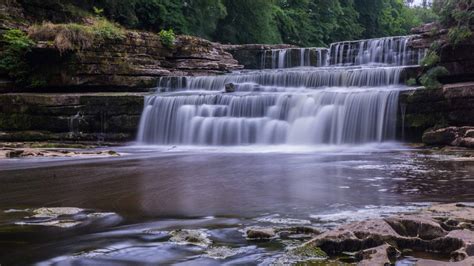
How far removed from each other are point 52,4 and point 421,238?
69.0 ft

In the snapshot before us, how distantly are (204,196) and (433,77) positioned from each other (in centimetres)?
1026

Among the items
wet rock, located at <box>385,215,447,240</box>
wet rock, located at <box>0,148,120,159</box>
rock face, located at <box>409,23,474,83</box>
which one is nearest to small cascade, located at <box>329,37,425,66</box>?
rock face, located at <box>409,23,474,83</box>

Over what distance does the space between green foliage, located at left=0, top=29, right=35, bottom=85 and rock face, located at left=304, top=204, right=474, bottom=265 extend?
16.9 metres

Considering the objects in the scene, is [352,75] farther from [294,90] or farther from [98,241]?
[98,241]

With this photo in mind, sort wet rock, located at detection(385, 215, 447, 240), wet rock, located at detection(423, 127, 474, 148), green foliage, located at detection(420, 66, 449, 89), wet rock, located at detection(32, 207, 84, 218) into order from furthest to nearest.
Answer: green foliage, located at detection(420, 66, 449, 89) → wet rock, located at detection(423, 127, 474, 148) → wet rock, located at detection(32, 207, 84, 218) → wet rock, located at detection(385, 215, 447, 240)

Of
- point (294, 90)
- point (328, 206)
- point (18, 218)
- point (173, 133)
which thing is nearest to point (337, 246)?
point (328, 206)

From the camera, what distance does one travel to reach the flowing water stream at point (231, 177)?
4.05m

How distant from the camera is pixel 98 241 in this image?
13.6 ft

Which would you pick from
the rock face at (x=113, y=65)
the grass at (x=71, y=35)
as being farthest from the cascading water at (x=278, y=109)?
the grass at (x=71, y=35)

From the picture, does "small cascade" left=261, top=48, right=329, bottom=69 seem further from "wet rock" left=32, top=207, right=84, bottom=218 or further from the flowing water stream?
"wet rock" left=32, top=207, right=84, bottom=218

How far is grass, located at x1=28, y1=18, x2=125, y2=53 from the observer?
59.3 feet

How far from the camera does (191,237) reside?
4066 mm

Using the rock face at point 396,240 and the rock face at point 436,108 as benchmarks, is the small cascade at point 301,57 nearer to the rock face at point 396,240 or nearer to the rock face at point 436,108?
the rock face at point 436,108

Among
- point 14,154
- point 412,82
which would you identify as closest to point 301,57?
point 412,82
